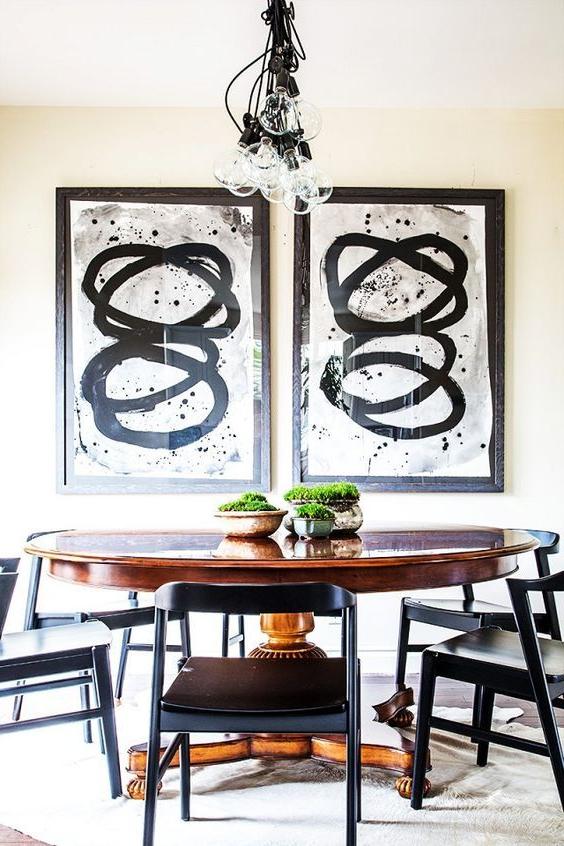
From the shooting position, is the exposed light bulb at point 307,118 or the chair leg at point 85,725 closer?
the exposed light bulb at point 307,118

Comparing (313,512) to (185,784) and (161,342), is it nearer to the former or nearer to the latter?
(185,784)

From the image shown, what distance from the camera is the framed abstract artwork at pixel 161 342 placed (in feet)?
12.5

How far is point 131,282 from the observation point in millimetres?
3836

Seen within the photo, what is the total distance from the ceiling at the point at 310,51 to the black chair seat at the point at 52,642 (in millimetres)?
2309

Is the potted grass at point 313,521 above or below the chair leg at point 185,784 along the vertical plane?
above

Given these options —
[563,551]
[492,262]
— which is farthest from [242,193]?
[563,551]

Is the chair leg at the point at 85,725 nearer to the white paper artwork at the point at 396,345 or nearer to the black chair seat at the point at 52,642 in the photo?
the black chair seat at the point at 52,642

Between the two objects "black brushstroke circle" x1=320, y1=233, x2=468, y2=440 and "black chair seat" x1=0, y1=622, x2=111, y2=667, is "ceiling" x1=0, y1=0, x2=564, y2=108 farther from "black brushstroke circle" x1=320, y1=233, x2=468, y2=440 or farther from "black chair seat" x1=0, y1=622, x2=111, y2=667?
"black chair seat" x1=0, y1=622, x2=111, y2=667

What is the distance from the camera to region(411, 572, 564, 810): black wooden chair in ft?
6.65

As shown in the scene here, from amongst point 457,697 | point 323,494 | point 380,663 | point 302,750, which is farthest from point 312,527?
point 380,663

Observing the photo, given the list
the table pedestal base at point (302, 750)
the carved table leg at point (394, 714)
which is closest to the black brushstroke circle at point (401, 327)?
the carved table leg at point (394, 714)

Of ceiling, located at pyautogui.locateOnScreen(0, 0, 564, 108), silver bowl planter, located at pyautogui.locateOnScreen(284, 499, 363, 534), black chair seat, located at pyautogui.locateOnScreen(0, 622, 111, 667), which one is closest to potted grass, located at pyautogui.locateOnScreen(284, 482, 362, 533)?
silver bowl planter, located at pyautogui.locateOnScreen(284, 499, 363, 534)

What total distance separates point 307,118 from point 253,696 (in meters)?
1.69

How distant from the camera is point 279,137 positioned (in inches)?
98.4
